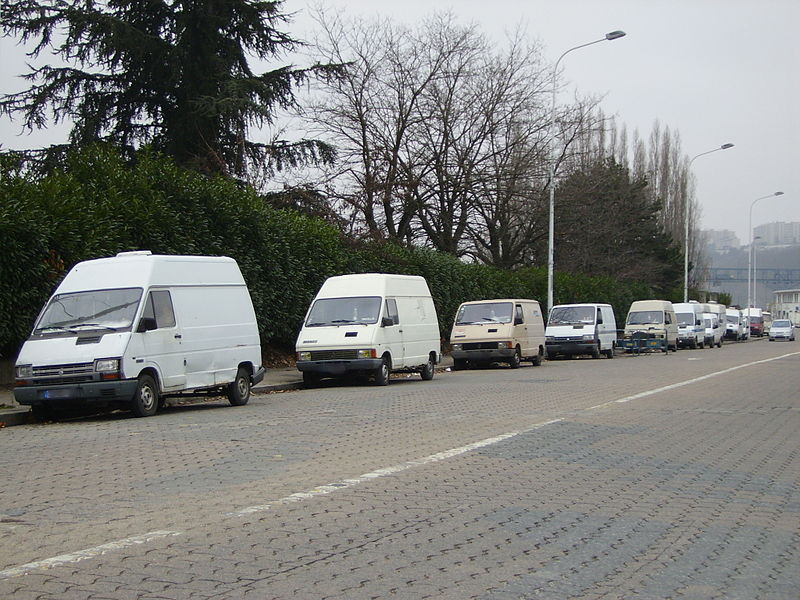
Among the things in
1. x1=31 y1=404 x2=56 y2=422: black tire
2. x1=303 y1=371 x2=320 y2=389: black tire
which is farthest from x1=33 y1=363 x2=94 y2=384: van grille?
x1=303 y1=371 x2=320 y2=389: black tire

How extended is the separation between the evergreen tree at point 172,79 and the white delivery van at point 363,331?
975cm

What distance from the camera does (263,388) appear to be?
822 inches

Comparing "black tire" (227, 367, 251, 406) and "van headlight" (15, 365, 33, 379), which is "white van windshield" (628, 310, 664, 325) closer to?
"black tire" (227, 367, 251, 406)

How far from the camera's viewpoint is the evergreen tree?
2909 centimetres

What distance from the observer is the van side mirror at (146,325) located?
14430 mm

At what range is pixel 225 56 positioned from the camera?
32.4m

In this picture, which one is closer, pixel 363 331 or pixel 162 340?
pixel 162 340

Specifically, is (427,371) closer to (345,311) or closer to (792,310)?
(345,311)

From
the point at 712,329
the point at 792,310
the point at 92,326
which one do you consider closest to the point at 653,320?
the point at 712,329

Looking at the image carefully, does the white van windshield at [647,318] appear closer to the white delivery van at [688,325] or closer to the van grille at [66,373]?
the white delivery van at [688,325]

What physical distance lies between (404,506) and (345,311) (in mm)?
14621

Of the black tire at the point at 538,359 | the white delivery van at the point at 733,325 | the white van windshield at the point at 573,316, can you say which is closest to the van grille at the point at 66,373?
the black tire at the point at 538,359

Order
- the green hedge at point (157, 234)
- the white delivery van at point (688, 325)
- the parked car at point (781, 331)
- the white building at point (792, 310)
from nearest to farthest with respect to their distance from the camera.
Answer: the green hedge at point (157, 234), the white delivery van at point (688, 325), the parked car at point (781, 331), the white building at point (792, 310)

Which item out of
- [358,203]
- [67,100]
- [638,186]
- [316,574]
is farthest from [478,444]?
[638,186]
